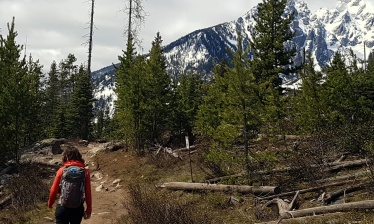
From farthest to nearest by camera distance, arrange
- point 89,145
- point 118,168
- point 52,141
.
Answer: point 89,145 → point 52,141 → point 118,168

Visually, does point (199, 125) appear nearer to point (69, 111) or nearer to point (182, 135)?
point (182, 135)

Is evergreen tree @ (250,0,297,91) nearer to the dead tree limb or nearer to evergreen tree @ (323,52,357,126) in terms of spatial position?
evergreen tree @ (323,52,357,126)

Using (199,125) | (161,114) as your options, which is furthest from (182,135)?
(199,125)

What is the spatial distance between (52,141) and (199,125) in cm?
1600

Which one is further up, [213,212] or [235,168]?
[235,168]

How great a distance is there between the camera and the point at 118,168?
22656 mm

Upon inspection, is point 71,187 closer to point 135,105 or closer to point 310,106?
point 310,106

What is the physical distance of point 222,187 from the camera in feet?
48.3

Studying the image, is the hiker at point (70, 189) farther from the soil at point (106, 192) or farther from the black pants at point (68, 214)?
the soil at point (106, 192)

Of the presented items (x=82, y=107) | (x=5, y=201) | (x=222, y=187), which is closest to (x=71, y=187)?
(x=222, y=187)

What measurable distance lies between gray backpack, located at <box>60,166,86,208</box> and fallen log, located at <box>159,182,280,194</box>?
8.28 meters

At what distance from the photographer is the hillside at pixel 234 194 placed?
433 inches

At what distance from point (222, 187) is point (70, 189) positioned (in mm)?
8878

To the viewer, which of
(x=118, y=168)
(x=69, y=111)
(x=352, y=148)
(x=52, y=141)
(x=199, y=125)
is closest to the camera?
(x=352, y=148)
